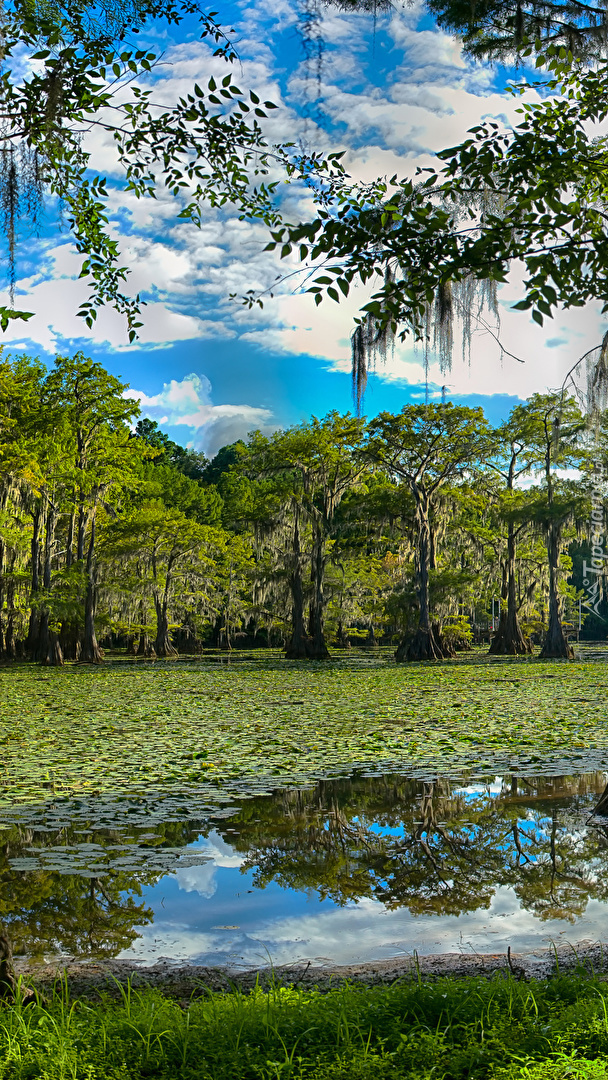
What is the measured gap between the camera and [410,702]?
1416cm

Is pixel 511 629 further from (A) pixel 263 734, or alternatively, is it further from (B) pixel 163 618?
(A) pixel 263 734

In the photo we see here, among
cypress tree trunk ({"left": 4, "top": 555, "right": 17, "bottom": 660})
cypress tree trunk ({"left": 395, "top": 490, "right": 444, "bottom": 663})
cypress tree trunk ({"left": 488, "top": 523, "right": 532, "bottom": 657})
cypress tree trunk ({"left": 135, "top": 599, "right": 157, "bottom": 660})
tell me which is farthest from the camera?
cypress tree trunk ({"left": 135, "top": 599, "right": 157, "bottom": 660})

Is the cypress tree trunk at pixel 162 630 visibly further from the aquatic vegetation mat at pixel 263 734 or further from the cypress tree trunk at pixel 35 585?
the aquatic vegetation mat at pixel 263 734

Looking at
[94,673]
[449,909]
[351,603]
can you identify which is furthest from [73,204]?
[351,603]

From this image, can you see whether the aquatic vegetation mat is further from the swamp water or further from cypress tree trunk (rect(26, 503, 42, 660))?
cypress tree trunk (rect(26, 503, 42, 660))

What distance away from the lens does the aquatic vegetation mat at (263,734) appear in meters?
7.43

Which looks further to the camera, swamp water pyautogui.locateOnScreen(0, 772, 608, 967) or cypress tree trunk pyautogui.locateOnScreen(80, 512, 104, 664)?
cypress tree trunk pyautogui.locateOnScreen(80, 512, 104, 664)

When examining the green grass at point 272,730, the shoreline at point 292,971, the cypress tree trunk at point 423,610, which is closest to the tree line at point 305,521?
the cypress tree trunk at point 423,610

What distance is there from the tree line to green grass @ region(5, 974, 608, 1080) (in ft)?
79.8

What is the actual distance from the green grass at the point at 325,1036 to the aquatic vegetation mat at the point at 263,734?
3.41 metres

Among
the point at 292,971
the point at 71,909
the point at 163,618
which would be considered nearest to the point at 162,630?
the point at 163,618

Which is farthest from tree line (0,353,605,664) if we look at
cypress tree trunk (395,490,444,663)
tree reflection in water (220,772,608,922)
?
tree reflection in water (220,772,608,922)

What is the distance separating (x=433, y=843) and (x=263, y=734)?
5.06 m

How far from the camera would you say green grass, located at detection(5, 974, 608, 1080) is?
2553 millimetres
